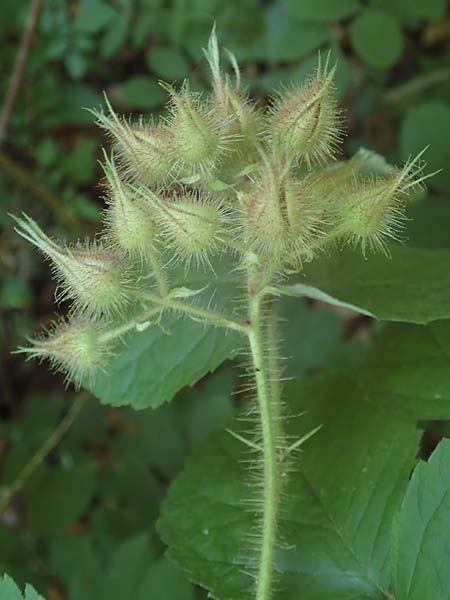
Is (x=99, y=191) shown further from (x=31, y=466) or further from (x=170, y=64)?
(x=31, y=466)

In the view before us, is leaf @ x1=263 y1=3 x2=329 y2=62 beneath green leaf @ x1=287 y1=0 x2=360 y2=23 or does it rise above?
beneath

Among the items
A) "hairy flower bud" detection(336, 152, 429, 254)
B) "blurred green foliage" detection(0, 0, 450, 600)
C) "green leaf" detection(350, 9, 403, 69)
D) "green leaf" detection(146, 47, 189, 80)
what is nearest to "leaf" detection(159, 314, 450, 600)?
"blurred green foliage" detection(0, 0, 450, 600)

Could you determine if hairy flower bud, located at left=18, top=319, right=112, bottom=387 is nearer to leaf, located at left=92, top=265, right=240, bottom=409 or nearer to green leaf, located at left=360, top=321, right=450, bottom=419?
leaf, located at left=92, top=265, right=240, bottom=409

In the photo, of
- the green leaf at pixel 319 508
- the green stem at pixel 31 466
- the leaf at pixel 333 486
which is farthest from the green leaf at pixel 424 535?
the green stem at pixel 31 466

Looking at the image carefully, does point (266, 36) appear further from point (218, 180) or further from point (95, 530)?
point (95, 530)

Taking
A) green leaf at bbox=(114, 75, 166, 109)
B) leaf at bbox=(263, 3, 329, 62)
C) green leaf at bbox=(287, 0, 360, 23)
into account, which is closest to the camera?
green leaf at bbox=(287, 0, 360, 23)

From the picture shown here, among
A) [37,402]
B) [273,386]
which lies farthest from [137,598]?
[37,402]

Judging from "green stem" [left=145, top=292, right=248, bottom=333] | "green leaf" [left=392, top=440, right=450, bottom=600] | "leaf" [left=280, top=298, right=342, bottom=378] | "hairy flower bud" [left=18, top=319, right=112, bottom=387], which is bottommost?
"leaf" [left=280, top=298, right=342, bottom=378]
